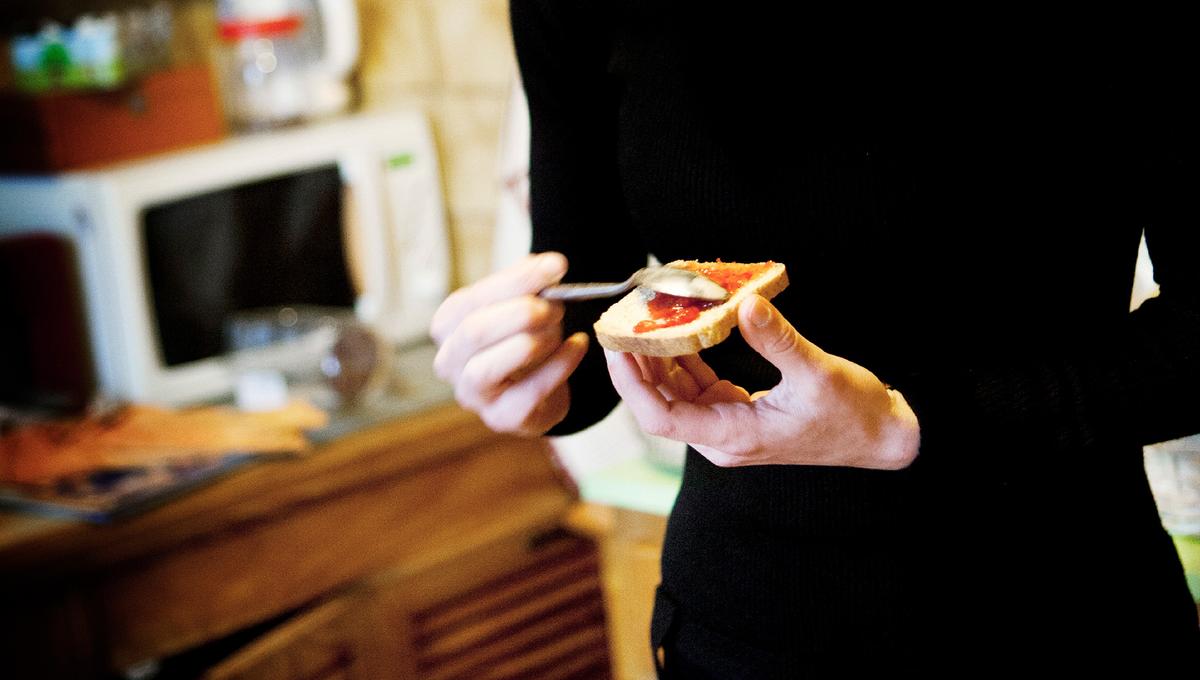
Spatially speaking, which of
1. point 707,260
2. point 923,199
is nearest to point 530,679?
point 707,260

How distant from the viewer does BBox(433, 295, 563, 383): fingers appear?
0.84 meters

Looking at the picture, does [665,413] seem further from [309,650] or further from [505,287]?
[309,650]

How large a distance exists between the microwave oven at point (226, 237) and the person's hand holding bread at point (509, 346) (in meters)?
1.17

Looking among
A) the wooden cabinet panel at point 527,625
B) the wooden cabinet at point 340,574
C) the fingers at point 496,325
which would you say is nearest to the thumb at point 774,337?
the fingers at point 496,325

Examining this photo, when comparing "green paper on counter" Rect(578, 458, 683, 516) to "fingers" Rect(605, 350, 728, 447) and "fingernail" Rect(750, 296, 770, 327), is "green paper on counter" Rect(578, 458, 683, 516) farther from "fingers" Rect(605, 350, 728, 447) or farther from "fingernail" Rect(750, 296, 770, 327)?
"fingernail" Rect(750, 296, 770, 327)

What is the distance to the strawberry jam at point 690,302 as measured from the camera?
0.78 metres

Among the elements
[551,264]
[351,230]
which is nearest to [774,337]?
[551,264]

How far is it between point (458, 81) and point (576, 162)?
4.46 feet

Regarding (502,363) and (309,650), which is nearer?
(502,363)

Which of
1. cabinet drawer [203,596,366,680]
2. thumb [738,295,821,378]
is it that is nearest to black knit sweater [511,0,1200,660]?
thumb [738,295,821,378]

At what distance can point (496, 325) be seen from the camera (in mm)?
845

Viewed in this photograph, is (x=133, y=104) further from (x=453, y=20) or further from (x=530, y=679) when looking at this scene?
(x=530, y=679)

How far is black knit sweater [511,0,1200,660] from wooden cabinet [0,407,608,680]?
40.9 inches

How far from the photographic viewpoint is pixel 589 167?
99 cm
